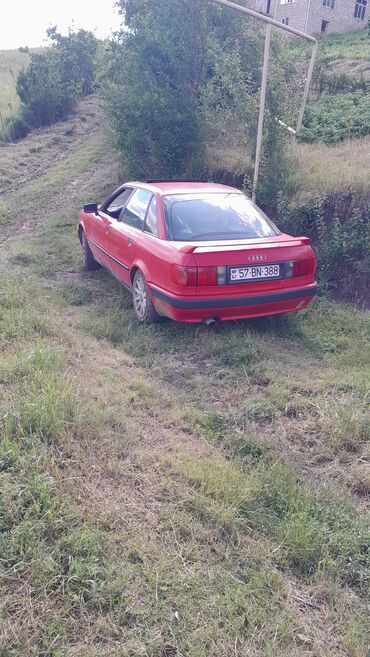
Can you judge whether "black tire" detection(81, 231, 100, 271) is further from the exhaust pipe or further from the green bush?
the green bush

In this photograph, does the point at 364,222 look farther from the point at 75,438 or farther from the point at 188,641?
the point at 188,641

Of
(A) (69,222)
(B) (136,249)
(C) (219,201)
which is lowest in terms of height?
(A) (69,222)

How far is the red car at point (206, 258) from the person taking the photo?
4723mm

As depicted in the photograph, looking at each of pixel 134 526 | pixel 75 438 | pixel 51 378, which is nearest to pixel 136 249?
pixel 51 378

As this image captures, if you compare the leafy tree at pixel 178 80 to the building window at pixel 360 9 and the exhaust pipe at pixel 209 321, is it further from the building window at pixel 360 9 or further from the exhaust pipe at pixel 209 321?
the building window at pixel 360 9

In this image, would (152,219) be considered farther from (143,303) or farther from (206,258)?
(206,258)

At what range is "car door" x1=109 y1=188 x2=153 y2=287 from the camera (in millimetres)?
5742

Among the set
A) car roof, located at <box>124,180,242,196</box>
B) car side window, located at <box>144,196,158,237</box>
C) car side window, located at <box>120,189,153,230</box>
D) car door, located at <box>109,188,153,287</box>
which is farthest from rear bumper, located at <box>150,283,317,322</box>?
car roof, located at <box>124,180,242,196</box>

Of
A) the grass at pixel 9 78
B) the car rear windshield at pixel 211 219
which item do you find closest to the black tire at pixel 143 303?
the car rear windshield at pixel 211 219

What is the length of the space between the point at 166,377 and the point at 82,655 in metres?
2.55

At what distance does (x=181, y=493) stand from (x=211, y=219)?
327cm

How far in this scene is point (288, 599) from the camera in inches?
89.7

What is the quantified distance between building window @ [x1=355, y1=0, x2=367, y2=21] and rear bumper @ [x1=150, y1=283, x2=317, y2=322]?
39.4 metres

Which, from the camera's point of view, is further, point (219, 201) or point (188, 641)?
point (219, 201)
